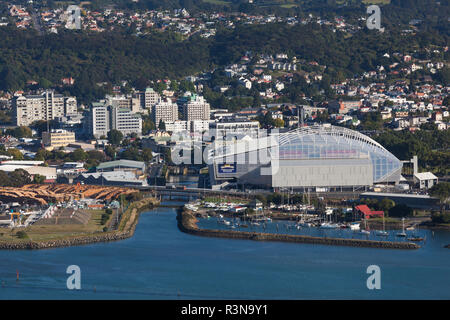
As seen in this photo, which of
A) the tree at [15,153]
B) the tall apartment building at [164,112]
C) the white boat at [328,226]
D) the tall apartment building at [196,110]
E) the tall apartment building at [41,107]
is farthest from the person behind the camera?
the tall apartment building at [196,110]

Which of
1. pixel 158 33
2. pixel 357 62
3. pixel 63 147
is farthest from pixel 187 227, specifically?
pixel 158 33

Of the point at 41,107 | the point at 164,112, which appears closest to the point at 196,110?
the point at 164,112

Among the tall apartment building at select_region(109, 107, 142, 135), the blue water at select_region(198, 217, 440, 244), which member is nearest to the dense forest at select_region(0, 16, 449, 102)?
the tall apartment building at select_region(109, 107, 142, 135)

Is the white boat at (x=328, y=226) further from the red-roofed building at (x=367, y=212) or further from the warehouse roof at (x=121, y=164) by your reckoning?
the warehouse roof at (x=121, y=164)

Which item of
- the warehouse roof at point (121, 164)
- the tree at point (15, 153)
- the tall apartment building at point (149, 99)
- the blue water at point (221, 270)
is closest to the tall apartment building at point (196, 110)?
the tall apartment building at point (149, 99)

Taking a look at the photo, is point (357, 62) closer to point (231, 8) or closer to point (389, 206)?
point (231, 8)
